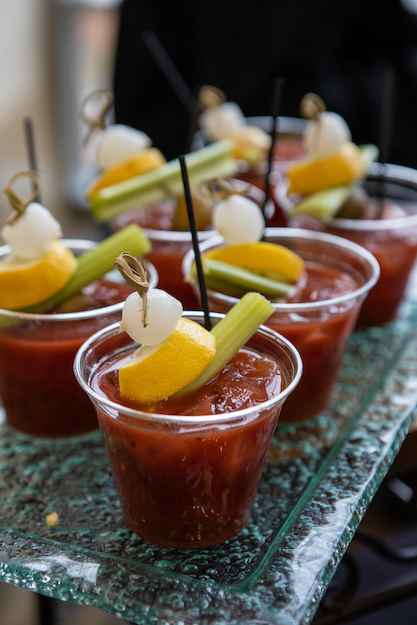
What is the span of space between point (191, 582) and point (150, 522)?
5.4 inches

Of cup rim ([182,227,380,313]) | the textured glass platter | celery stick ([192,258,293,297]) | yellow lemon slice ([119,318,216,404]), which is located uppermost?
yellow lemon slice ([119,318,216,404])

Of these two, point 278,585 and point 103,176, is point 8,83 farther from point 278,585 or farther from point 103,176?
point 278,585

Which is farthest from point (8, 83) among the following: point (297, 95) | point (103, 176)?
point (103, 176)

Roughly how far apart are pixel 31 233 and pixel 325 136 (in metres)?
0.99

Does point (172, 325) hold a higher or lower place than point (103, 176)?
higher

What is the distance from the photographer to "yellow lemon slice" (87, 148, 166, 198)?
2023 mm

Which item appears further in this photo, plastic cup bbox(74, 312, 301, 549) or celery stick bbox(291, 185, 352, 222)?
celery stick bbox(291, 185, 352, 222)

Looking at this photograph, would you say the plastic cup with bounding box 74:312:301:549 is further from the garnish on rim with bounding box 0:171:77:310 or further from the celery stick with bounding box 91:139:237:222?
the celery stick with bounding box 91:139:237:222

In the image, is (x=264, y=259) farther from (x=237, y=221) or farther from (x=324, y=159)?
(x=324, y=159)

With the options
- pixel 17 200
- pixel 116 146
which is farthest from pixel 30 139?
pixel 116 146

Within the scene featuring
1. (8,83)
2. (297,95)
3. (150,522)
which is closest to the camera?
(150,522)

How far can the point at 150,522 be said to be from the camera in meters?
1.25

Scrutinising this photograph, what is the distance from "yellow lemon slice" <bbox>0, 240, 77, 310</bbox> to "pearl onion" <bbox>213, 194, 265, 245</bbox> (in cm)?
37

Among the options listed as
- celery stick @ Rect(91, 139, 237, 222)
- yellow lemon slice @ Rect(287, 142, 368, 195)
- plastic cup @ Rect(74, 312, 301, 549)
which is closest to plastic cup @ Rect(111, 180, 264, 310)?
celery stick @ Rect(91, 139, 237, 222)
